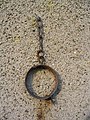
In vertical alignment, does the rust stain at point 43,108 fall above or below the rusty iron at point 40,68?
below

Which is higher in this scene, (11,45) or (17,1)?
(17,1)

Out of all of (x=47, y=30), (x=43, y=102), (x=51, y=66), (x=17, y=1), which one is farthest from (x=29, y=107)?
(x=17, y=1)

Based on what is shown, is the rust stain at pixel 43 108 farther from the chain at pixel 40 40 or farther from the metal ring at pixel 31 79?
the chain at pixel 40 40

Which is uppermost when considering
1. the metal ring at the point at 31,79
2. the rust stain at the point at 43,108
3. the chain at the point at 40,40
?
the chain at the point at 40,40

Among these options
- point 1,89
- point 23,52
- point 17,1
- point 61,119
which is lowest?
A: point 61,119

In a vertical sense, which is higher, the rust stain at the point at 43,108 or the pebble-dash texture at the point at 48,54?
the pebble-dash texture at the point at 48,54

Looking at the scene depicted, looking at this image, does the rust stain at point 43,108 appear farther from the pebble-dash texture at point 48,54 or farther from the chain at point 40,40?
the chain at point 40,40

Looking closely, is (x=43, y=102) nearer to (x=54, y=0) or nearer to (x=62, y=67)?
(x=62, y=67)

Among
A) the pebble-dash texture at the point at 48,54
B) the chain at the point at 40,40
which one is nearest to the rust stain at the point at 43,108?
the pebble-dash texture at the point at 48,54

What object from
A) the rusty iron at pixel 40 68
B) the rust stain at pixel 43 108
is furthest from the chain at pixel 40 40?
the rust stain at pixel 43 108
